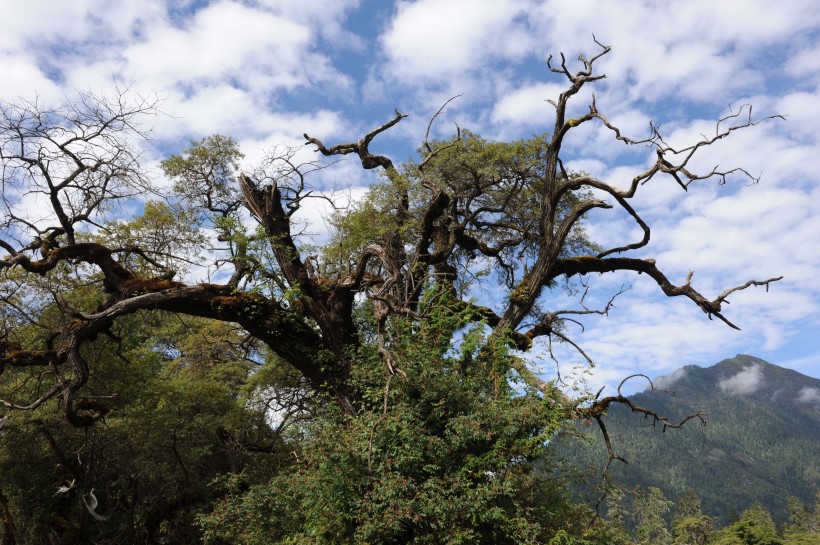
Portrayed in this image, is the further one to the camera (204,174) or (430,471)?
(204,174)

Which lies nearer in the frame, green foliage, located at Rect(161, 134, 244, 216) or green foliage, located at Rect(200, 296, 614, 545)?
green foliage, located at Rect(200, 296, 614, 545)

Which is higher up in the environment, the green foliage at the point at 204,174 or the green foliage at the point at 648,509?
the green foliage at the point at 204,174

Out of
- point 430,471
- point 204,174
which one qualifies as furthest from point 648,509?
point 204,174

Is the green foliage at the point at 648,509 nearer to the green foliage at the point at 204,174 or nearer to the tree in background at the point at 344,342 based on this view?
the tree in background at the point at 344,342

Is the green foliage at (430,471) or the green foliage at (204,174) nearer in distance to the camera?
the green foliage at (430,471)

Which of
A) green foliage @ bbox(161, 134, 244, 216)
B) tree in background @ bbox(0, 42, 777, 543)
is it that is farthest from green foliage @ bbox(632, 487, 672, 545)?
green foliage @ bbox(161, 134, 244, 216)

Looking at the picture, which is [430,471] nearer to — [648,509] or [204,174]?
[648,509]

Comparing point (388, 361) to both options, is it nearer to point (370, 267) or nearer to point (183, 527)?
point (370, 267)

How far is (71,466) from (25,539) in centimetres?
191

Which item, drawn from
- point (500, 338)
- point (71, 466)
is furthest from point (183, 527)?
point (500, 338)

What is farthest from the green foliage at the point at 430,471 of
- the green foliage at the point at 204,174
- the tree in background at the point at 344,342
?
the green foliage at the point at 204,174

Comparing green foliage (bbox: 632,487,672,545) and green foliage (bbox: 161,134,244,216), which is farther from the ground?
green foliage (bbox: 161,134,244,216)

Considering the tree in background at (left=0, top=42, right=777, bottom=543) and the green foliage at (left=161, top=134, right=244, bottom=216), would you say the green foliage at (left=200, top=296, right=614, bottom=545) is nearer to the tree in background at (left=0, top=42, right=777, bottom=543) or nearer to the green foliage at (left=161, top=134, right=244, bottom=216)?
the tree in background at (left=0, top=42, right=777, bottom=543)

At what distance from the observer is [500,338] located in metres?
9.98
